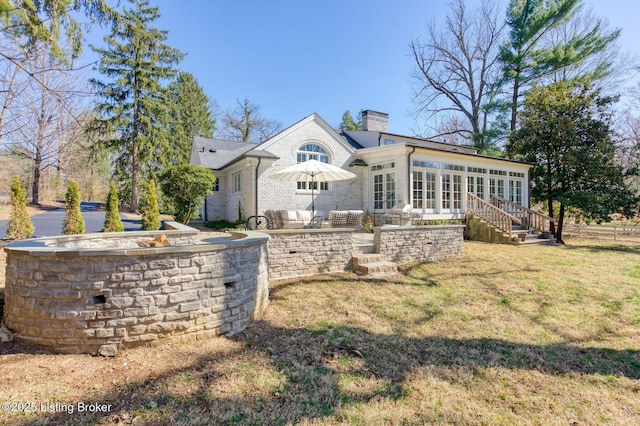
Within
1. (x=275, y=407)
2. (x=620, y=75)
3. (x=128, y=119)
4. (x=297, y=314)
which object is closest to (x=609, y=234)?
(x=620, y=75)

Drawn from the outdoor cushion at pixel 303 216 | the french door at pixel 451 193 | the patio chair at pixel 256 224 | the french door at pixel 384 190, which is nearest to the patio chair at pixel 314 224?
the outdoor cushion at pixel 303 216

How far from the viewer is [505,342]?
13.9ft

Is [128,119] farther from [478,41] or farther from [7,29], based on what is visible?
[478,41]

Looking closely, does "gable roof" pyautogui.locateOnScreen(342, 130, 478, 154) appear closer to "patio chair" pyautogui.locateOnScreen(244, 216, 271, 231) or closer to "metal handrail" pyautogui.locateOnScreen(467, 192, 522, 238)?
"metal handrail" pyautogui.locateOnScreen(467, 192, 522, 238)

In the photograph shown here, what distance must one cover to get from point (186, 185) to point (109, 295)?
973cm

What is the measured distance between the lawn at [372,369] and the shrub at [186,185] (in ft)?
28.1

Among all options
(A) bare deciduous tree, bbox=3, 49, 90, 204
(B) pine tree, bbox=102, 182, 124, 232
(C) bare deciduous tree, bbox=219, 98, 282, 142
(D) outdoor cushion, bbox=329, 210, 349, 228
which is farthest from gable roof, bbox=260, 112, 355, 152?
(C) bare deciduous tree, bbox=219, 98, 282, 142

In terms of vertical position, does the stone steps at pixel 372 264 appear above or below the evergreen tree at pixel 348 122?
below

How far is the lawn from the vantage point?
2.74 metres

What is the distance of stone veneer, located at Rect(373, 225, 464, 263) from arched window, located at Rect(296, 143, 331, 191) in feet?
20.5

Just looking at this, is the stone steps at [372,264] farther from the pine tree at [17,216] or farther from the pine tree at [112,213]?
the pine tree at [17,216]

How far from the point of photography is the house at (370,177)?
12.6m

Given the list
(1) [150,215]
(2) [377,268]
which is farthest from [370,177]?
(1) [150,215]

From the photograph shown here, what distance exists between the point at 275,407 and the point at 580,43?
88.9ft
